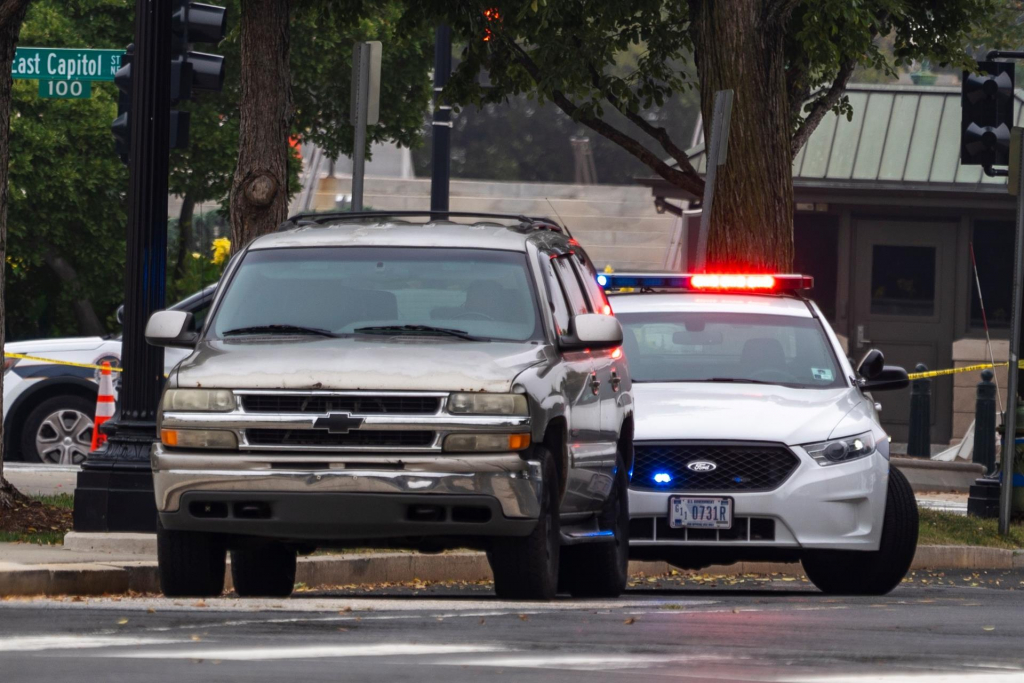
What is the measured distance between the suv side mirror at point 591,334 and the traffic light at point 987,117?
25.8 feet

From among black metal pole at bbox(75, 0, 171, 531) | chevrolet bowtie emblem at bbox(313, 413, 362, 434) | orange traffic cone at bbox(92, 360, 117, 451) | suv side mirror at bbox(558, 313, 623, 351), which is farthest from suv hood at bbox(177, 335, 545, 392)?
orange traffic cone at bbox(92, 360, 117, 451)

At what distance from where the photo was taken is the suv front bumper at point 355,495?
29.7 ft

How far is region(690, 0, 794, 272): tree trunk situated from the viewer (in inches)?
630

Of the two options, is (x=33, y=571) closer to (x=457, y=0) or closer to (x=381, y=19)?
(x=457, y=0)

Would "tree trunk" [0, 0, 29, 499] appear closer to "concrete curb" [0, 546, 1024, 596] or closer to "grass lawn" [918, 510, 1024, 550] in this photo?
"concrete curb" [0, 546, 1024, 596]

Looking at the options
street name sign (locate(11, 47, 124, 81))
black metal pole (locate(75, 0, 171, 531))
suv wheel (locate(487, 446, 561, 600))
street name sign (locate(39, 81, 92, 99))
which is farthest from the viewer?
street name sign (locate(39, 81, 92, 99))

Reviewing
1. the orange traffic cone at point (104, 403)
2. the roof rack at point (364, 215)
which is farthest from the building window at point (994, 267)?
the roof rack at point (364, 215)

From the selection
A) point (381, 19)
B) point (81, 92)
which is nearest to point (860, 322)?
point (381, 19)

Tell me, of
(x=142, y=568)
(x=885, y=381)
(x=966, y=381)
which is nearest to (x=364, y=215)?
(x=142, y=568)

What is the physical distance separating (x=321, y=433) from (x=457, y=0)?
25.9ft

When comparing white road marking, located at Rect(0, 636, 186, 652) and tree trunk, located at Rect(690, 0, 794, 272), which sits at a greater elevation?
tree trunk, located at Rect(690, 0, 794, 272)

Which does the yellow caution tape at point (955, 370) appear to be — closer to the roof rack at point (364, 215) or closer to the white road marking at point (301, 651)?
the roof rack at point (364, 215)

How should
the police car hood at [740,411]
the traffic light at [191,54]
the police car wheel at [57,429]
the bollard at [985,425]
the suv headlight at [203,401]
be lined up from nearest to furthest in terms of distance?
the suv headlight at [203,401]
the police car hood at [740,411]
the traffic light at [191,54]
the police car wheel at [57,429]
the bollard at [985,425]

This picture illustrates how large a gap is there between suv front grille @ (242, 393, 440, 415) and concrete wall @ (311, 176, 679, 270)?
2469 centimetres
